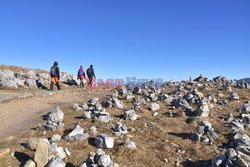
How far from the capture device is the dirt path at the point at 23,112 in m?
16.6

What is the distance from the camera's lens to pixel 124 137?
14.6m

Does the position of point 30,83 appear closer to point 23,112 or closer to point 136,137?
point 23,112

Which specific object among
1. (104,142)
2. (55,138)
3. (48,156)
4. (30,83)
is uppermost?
(30,83)

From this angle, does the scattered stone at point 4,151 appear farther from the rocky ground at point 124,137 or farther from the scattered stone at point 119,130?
the scattered stone at point 119,130

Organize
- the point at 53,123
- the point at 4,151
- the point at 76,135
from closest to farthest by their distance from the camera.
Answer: the point at 4,151 < the point at 76,135 < the point at 53,123

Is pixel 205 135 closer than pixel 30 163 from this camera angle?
No

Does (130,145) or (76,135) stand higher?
(76,135)

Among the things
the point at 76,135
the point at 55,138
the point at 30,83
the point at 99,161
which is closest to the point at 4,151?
the point at 55,138

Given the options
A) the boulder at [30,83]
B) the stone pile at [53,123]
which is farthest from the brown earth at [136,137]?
the boulder at [30,83]

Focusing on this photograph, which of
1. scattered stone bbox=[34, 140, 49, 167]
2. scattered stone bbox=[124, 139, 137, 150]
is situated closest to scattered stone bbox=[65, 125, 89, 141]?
scattered stone bbox=[124, 139, 137, 150]

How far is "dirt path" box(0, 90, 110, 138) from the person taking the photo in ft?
54.4

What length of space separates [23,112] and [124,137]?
9.01 meters

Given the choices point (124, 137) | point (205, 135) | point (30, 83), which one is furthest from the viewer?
point (30, 83)

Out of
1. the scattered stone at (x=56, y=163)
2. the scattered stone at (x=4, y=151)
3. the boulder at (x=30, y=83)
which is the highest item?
the boulder at (x=30, y=83)
